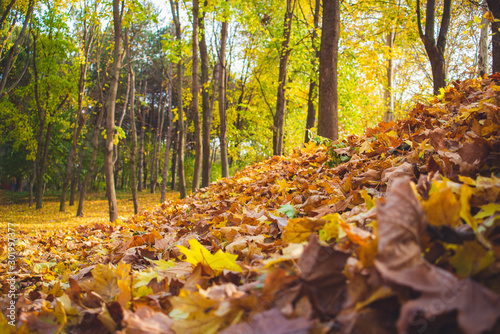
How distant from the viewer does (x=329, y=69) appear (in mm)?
5035

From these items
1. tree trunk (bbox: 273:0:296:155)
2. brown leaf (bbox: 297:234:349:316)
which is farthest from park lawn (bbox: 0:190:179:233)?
brown leaf (bbox: 297:234:349:316)

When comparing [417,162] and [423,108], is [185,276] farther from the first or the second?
[423,108]

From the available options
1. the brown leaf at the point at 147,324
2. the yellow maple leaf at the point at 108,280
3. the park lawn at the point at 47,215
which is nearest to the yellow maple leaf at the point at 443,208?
the brown leaf at the point at 147,324

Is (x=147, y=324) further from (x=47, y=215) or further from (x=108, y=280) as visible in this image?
(x=47, y=215)

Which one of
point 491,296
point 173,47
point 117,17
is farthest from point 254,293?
point 117,17

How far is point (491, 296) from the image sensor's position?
52cm

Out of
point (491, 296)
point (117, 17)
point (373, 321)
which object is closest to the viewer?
point (491, 296)

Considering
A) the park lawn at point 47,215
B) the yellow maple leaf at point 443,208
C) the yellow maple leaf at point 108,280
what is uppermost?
the yellow maple leaf at point 443,208

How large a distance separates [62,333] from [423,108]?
391 cm

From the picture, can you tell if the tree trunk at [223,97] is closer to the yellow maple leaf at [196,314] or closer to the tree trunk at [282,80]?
the tree trunk at [282,80]

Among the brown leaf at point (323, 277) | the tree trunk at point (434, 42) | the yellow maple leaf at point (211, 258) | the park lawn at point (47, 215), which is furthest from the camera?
the park lawn at point (47, 215)

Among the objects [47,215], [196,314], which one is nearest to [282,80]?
[196,314]

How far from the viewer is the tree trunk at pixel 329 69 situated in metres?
4.98

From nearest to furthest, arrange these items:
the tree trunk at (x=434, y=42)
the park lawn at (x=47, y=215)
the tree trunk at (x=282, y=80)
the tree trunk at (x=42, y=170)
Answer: the tree trunk at (x=434, y=42) → the park lawn at (x=47, y=215) → the tree trunk at (x=282, y=80) → the tree trunk at (x=42, y=170)
